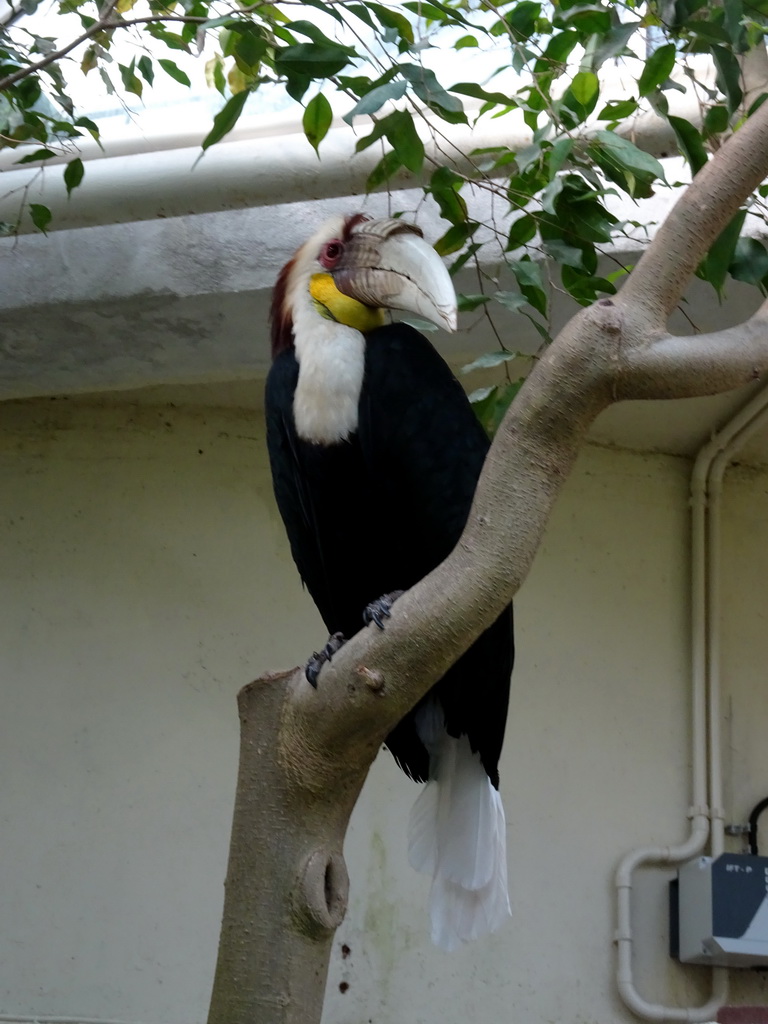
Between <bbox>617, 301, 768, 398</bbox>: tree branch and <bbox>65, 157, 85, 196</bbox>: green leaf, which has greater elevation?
<bbox>65, 157, 85, 196</bbox>: green leaf

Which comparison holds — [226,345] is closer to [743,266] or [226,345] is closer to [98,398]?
[98,398]

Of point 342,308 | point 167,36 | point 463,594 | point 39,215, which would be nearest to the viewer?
point 463,594

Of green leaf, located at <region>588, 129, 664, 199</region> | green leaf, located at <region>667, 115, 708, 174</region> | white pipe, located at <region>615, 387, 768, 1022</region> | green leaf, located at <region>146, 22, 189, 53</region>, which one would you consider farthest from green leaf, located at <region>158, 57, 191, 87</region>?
white pipe, located at <region>615, 387, 768, 1022</region>

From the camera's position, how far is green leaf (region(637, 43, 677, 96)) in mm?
1574

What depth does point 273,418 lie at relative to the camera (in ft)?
6.36

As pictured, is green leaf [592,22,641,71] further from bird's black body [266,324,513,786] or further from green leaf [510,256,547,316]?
bird's black body [266,324,513,786]

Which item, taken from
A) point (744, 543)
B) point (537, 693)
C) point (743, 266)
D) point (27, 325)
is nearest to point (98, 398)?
point (27, 325)

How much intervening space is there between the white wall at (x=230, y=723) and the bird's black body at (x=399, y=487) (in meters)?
1.33

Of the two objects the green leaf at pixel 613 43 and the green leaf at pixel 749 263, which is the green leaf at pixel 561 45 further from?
the green leaf at pixel 749 263

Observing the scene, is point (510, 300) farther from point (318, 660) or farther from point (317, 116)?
point (318, 660)

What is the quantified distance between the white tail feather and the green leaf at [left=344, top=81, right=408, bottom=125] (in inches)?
40.3

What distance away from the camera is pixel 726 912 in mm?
2840

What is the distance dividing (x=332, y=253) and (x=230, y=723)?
165cm

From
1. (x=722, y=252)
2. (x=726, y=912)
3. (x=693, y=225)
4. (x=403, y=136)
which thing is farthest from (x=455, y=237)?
(x=726, y=912)
